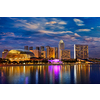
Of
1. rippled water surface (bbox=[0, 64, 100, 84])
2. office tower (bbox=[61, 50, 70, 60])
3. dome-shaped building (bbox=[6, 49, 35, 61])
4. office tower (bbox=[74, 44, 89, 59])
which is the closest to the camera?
rippled water surface (bbox=[0, 64, 100, 84])

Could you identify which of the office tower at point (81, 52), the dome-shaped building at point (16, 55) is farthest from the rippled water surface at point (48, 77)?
the office tower at point (81, 52)

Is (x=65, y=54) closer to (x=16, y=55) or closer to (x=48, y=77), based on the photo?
(x=16, y=55)

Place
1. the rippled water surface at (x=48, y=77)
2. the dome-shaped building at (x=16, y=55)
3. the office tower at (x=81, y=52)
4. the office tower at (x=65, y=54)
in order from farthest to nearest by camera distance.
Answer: the office tower at (x=65, y=54)
the office tower at (x=81, y=52)
the dome-shaped building at (x=16, y=55)
the rippled water surface at (x=48, y=77)

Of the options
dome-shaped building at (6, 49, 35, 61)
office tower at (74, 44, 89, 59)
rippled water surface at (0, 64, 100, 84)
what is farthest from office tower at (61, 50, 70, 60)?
rippled water surface at (0, 64, 100, 84)

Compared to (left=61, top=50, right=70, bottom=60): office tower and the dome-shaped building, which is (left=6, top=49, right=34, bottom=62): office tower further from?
(left=61, top=50, right=70, bottom=60): office tower

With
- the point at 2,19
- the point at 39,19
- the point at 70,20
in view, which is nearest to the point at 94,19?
the point at 70,20

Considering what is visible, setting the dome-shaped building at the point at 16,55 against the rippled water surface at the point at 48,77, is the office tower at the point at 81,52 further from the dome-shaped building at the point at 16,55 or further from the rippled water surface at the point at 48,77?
the rippled water surface at the point at 48,77

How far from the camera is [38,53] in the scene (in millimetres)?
76625

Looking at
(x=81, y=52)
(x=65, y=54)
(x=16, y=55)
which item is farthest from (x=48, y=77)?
(x=65, y=54)

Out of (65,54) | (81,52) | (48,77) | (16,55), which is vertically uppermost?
(81,52)

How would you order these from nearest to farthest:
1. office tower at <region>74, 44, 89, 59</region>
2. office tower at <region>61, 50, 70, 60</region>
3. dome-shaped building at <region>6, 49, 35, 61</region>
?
dome-shaped building at <region>6, 49, 35, 61</region>
office tower at <region>74, 44, 89, 59</region>
office tower at <region>61, 50, 70, 60</region>

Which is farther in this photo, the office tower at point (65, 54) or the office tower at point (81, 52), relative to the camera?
the office tower at point (65, 54)

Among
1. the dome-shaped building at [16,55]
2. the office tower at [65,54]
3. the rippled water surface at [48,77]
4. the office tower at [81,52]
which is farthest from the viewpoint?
the office tower at [65,54]

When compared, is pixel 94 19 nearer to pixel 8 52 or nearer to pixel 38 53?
pixel 8 52
